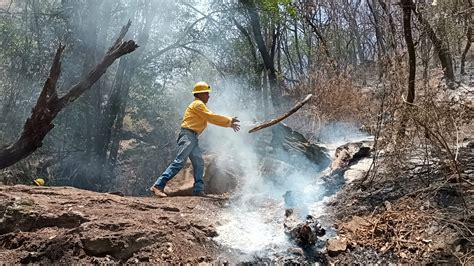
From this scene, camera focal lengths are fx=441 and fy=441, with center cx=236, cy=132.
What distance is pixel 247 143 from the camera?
812cm

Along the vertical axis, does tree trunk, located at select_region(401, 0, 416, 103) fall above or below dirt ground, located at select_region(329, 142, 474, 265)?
above

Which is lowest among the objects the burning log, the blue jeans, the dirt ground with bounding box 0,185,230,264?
the burning log

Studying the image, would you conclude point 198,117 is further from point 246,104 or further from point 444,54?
point 246,104

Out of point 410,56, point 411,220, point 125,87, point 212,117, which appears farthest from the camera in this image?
point 125,87

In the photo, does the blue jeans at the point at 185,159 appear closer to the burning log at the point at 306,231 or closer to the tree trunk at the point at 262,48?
the burning log at the point at 306,231

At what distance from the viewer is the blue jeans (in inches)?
229

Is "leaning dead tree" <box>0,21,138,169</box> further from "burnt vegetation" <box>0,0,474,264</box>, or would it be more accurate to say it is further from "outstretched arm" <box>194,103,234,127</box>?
"outstretched arm" <box>194,103,234,127</box>

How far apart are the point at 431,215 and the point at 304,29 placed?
48.4ft

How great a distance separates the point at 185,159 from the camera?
5910 mm

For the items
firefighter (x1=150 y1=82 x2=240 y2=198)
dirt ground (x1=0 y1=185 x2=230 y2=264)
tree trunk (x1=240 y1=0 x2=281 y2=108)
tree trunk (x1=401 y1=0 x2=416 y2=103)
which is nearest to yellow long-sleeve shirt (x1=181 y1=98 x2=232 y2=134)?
firefighter (x1=150 y1=82 x2=240 y2=198)

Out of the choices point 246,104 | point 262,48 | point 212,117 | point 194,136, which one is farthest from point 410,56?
point 246,104

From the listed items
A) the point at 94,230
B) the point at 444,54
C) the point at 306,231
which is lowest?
the point at 306,231

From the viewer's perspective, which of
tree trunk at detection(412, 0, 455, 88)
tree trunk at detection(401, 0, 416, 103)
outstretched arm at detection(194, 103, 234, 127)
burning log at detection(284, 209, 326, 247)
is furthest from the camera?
tree trunk at detection(412, 0, 455, 88)

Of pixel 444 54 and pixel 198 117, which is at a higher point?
pixel 444 54
